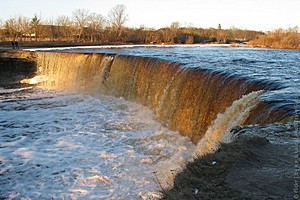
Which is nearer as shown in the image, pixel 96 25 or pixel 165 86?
pixel 165 86

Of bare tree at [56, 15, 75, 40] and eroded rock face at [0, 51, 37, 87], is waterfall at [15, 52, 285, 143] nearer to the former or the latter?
eroded rock face at [0, 51, 37, 87]

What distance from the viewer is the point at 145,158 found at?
7.74 meters

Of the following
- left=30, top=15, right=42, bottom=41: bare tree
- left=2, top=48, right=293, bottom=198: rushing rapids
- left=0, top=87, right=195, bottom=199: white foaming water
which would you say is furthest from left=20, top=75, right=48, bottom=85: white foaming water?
left=30, top=15, right=42, bottom=41: bare tree

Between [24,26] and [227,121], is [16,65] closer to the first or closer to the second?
[227,121]

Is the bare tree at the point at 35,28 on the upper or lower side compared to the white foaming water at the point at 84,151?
upper

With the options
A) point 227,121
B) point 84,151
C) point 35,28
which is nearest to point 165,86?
point 84,151

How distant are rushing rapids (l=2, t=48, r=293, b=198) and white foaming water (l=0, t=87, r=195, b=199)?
1.30 feet

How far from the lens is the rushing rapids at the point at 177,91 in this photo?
20.7 ft

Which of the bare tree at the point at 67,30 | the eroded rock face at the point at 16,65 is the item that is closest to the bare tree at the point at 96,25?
the bare tree at the point at 67,30

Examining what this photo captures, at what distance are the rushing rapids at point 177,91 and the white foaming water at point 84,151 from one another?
40cm

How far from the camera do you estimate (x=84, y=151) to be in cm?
852

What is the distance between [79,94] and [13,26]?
44142 mm

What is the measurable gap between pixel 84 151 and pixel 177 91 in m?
3.85

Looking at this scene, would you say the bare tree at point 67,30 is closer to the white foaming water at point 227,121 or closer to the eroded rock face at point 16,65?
the eroded rock face at point 16,65
